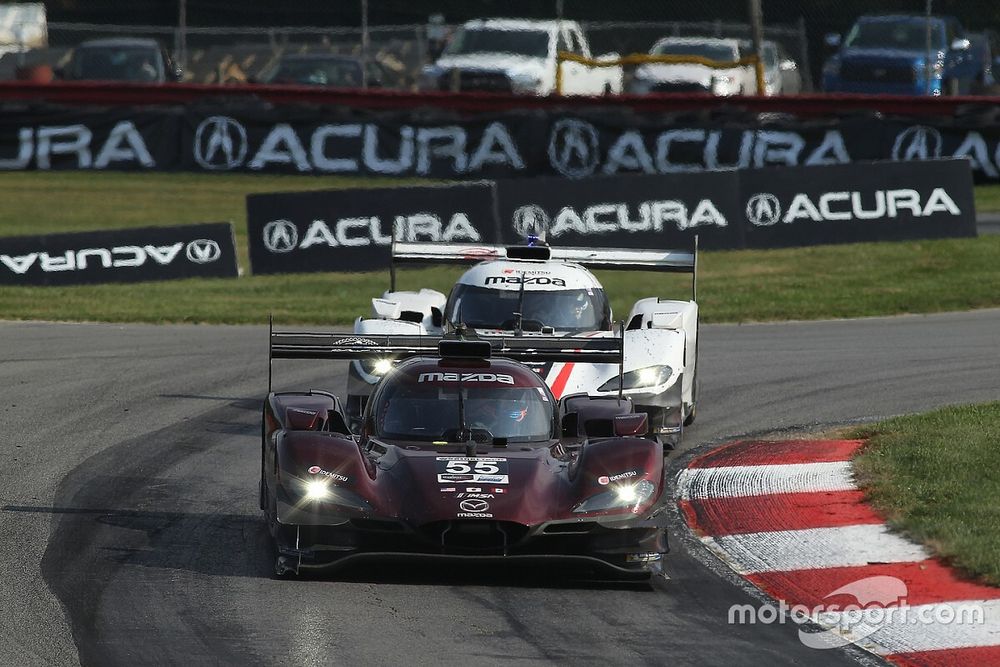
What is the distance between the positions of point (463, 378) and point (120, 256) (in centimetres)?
Result: 1399

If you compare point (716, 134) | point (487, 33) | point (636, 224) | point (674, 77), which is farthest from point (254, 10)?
point (636, 224)

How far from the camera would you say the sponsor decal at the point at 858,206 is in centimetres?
2450

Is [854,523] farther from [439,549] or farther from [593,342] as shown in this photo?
[439,549]

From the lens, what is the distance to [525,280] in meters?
14.5

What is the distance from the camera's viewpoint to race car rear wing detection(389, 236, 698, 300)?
47.8ft

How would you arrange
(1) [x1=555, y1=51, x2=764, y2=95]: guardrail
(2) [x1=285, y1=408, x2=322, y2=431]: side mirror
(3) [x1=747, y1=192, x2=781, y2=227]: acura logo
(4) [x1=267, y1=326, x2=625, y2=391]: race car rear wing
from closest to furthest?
(2) [x1=285, y1=408, x2=322, y2=431]: side mirror < (4) [x1=267, y1=326, x2=625, y2=391]: race car rear wing < (3) [x1=747, y1=192, x2=781, y2=227]: acura logo < (1) [x1=555, y1=51, x2=764, y2=95]: guardrail

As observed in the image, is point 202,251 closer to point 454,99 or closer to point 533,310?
point 454,99

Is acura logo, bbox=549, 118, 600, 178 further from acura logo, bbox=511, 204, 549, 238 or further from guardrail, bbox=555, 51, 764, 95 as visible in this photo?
acura logo, bbox=511, 204, 549, 238

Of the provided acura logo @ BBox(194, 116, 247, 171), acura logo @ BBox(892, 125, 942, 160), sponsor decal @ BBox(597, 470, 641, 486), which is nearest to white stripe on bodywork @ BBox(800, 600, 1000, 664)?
sponsor decal @ BBox(597, 470, 641, 486)

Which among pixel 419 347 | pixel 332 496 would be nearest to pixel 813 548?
pixel 419 347

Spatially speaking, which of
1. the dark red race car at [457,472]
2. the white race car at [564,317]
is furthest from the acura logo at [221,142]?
the dark red race car at [457,472]

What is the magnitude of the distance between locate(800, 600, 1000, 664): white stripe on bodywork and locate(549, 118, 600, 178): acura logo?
67.2 feet

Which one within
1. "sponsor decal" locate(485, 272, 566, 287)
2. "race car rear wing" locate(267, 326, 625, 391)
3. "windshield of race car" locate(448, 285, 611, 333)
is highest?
"race car rear wing" locate(267, 326, 625, 391)

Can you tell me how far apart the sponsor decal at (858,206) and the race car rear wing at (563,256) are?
32.5 ft
